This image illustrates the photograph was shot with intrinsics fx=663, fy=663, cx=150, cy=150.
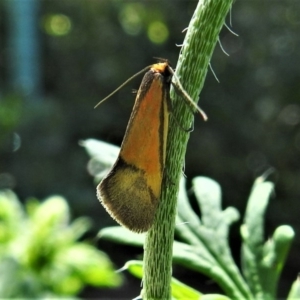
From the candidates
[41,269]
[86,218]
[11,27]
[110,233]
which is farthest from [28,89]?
[110,233]

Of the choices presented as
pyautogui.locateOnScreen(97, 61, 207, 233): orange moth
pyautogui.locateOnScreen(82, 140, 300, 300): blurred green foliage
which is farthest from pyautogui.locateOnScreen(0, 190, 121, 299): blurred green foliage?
pyautogui.locateOnScreen(97, 61, 207, 233): orange moth

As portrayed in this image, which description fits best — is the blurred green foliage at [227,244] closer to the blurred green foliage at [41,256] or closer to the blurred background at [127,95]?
the blurred green foliage at [41,256]

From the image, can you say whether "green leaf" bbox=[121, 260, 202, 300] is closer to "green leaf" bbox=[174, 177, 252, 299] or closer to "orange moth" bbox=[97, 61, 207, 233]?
"green leaf" bbox=[174, 177, 252, 299]

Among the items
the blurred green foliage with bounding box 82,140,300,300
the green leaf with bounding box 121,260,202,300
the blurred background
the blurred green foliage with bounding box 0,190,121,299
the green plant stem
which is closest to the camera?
the green plant stem

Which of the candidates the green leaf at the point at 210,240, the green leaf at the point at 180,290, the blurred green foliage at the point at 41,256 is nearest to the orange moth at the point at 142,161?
the green leaf at the point at 180,290

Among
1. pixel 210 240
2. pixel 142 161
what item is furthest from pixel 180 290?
pixel 142 161

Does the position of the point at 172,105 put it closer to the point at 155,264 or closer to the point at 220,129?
the point at 155,264
